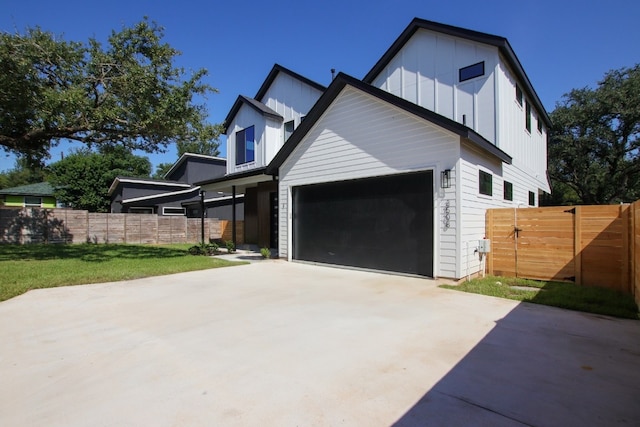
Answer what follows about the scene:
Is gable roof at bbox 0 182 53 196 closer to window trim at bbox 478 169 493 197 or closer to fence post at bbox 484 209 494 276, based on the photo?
window trim at bbox 478 169 493 197

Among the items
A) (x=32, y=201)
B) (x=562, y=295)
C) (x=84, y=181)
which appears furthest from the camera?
(x=32, y=201)

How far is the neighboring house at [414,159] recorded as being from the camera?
7586 mm

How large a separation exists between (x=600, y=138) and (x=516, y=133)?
15.0 meters

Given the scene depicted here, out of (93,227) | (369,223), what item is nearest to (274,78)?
(369,223)

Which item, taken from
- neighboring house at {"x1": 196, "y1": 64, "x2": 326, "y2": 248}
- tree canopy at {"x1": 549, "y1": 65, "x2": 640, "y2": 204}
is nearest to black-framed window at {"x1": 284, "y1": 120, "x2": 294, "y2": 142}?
neighboring house at {"x1": 196, "y1": 64, "x2": 326, "y2": 248}

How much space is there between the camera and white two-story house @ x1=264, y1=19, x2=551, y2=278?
7586mm

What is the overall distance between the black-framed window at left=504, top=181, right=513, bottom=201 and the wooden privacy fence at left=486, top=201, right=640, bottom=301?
7.49ft

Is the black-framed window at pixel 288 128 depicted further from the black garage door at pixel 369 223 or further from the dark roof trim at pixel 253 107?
the black garage door at pixel 369 223

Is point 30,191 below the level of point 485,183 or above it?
above

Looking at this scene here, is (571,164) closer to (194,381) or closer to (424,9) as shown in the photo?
(424,9)

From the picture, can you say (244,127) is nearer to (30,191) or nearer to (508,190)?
(508,190)

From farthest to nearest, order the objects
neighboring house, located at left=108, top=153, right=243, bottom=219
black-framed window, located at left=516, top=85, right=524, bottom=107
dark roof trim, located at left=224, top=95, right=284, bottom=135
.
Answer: neighboring house, located at left=108, top=153, right=243, bottom=219
dark roof trim, located at left=224, top=95, right=284, bottom=135
black-framed window, located at left=516, top=85, right=524, bottom=107

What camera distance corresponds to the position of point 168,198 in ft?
81.7

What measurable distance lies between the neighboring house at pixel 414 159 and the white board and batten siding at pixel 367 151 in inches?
1.2
